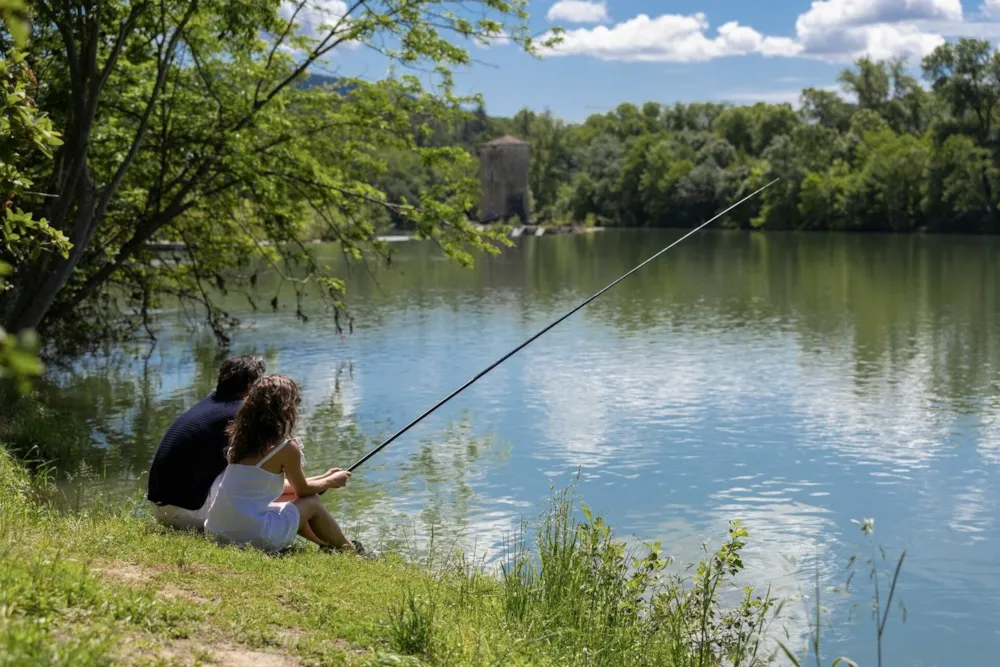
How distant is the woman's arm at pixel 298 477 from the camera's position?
5.55 meters

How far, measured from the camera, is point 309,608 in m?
4.21

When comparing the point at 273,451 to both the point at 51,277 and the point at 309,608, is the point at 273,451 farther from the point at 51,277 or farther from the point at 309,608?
the point at 51,277

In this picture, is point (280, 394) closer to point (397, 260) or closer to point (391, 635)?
point (391, 635)

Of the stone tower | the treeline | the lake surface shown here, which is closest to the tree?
the lake surface

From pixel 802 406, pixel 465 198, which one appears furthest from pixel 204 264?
pixel 802 406

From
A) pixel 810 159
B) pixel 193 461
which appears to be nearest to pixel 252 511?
pixel 193 461

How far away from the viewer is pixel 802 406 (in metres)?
12.8

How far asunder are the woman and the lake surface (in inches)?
79.8

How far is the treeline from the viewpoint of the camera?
60906 millimetres

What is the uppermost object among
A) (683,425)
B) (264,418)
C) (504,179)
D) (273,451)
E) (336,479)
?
(504,179)

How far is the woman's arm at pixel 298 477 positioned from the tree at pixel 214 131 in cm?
470

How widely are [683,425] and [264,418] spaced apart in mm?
7073

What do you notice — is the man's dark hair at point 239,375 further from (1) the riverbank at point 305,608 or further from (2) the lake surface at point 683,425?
(2) the lake surface at point 683,425

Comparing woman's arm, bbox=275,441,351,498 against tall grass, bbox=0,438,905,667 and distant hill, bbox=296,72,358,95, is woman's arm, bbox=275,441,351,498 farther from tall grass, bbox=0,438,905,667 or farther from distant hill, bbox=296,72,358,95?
distant hill, bbox=296,72,358,95
